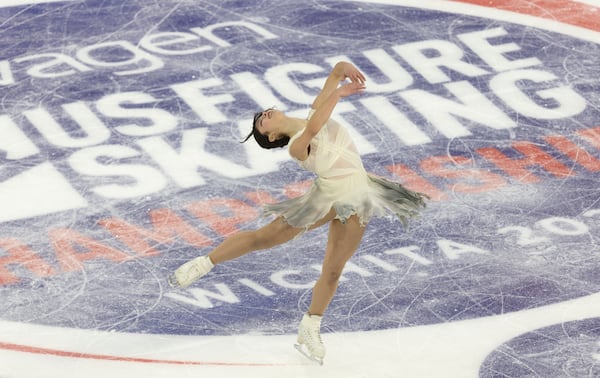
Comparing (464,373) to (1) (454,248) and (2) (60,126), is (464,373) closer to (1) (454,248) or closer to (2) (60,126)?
(1) (454,248)

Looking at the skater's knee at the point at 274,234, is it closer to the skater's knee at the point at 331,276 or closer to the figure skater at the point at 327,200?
the figure skater at the point at 327,200

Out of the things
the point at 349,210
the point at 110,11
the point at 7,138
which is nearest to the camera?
the point at 349,210

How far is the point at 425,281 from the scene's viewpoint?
8898mm

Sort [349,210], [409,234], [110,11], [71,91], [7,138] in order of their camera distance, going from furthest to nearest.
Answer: [110,11] < [71,91] < [7,138] < [409,234] < [349,210]

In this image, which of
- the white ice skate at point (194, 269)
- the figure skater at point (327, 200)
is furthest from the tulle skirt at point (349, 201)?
the white ice skate at point (194, 269)

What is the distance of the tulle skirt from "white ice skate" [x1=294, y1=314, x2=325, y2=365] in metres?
0.55

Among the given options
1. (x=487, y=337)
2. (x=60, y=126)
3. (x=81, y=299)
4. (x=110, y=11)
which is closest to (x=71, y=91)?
(x=60, y=126)

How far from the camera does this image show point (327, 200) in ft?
25.7

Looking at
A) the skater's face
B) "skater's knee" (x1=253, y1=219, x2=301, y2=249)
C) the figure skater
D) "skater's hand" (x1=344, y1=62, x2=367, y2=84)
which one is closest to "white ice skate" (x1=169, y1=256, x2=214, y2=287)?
the figure skater

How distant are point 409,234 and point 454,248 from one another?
0.35 metres

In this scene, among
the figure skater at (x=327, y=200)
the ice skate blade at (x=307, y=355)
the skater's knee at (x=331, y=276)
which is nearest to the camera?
the figure skater at (x=327, y=200)

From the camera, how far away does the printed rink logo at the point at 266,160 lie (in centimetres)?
875

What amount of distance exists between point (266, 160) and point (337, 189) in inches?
103

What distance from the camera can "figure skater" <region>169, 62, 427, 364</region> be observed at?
7758 millimetres
